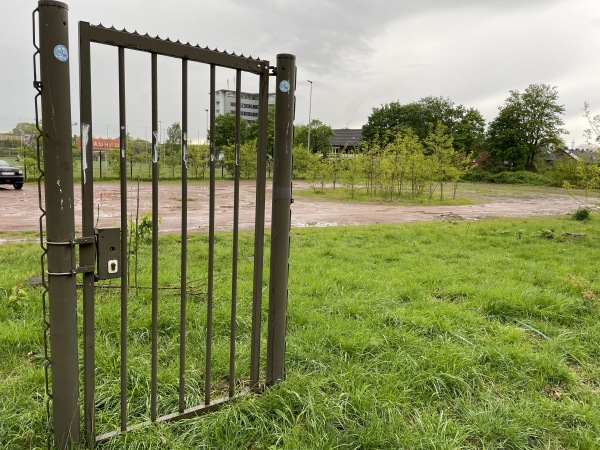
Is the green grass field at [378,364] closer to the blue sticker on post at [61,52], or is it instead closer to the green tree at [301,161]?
the blue sticker on post at [61,52]

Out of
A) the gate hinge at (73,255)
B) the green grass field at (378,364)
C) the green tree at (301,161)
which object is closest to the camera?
the gate hinge at (73,255)

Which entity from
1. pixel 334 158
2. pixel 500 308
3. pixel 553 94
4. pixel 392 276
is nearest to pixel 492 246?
pixel 392 276

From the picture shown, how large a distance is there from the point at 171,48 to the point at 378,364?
226 cm

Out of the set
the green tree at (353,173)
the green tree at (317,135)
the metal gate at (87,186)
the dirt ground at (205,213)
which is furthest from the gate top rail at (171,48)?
the green tree at (317,135)

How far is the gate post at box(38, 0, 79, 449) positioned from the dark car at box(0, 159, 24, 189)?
1974 cm

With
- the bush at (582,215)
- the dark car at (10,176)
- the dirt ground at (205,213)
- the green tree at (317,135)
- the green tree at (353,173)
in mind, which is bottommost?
the dirt ground at (205,213)

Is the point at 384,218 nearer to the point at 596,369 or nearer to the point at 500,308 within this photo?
the point at 500,308

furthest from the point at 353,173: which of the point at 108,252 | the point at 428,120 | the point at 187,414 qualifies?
the point at 428,120

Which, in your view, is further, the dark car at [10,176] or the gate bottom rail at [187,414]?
the dark car at [10,176]

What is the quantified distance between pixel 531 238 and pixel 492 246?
1430 millimetres

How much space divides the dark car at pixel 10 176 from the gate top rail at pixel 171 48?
1973 cm

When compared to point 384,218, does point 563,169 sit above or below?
above

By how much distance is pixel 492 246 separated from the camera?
26.6 ft

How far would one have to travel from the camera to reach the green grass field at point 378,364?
219cm
